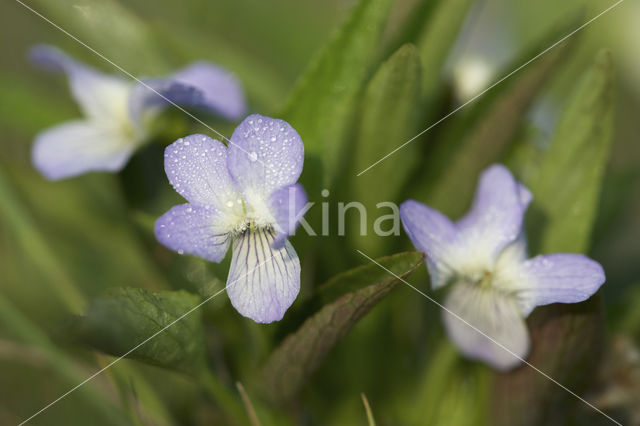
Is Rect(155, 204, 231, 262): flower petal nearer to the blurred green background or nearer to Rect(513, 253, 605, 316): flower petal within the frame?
the blurred green background

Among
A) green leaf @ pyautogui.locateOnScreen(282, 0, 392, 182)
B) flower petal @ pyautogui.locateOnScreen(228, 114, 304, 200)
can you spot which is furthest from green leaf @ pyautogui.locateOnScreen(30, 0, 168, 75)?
flower petal @ pyautogui.locateOnScreen(228, 114, 304, 200)

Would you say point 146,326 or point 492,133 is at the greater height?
point 492,133

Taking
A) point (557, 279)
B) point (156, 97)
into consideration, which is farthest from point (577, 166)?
point (156, 97)

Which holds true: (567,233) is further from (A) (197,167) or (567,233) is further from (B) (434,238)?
(A) (197,167)

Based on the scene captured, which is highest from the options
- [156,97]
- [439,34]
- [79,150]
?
[439,34]

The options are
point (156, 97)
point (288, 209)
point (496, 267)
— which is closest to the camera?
point (288, 209)

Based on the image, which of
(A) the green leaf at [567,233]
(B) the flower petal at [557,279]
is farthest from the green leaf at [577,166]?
(B) the flower petal at [557,279]

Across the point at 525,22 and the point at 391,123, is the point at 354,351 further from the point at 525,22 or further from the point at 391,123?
the point at 525,22

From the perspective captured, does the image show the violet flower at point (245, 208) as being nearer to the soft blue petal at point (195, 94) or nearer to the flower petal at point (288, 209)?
the flower petal at point (288, 209)
